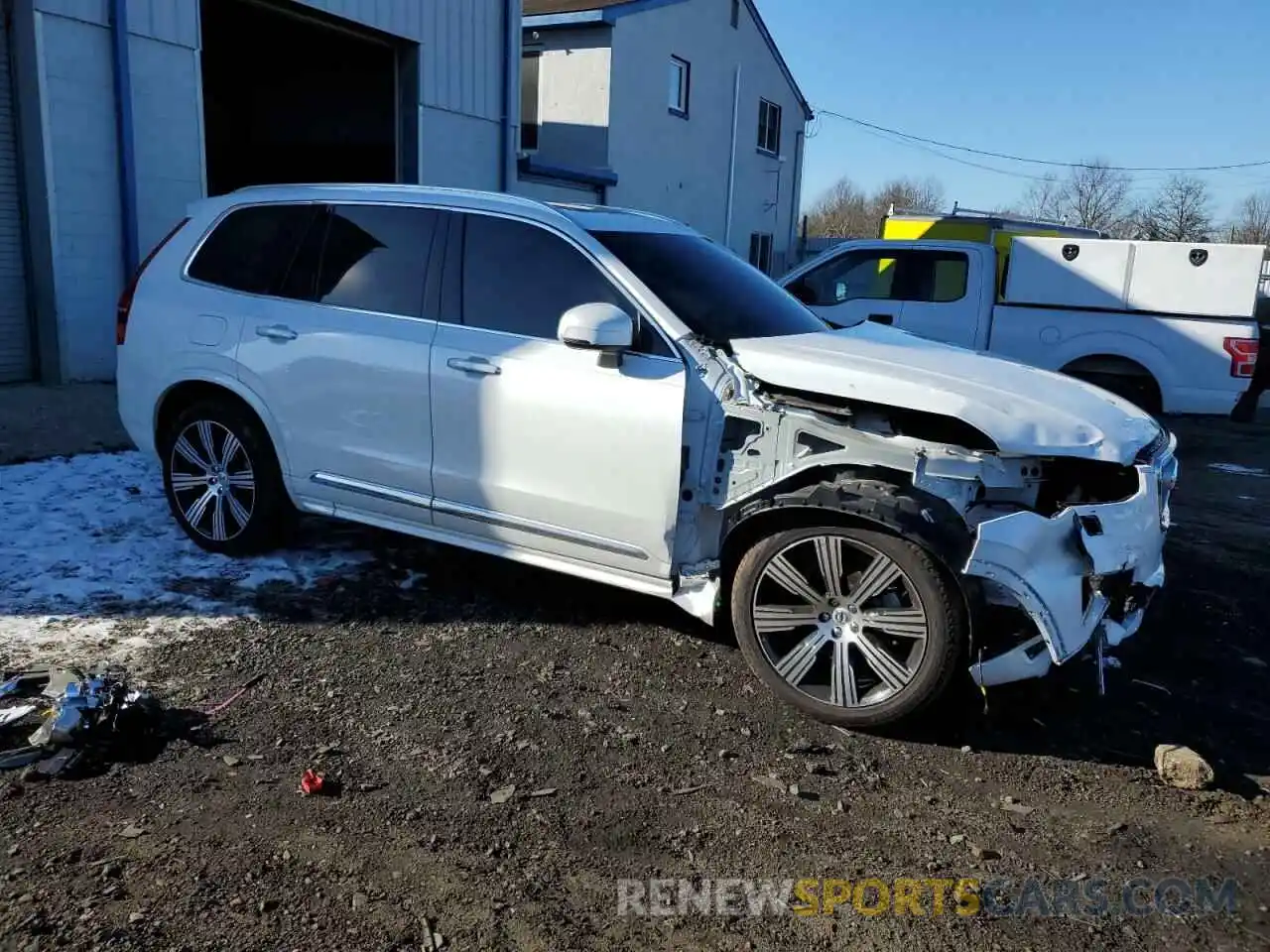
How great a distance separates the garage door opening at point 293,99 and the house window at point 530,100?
547cm

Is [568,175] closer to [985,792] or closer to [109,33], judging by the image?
[109,33]

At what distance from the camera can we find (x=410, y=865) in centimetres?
302

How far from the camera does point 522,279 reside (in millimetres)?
4730

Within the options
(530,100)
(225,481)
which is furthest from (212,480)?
(530,100)

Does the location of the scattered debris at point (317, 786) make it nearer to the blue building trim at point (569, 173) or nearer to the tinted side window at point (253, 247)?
the tinted side window at point (253, 247)

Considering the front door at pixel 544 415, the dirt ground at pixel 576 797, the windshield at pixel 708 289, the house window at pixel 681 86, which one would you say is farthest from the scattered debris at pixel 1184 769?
the house window at pixel 681 86

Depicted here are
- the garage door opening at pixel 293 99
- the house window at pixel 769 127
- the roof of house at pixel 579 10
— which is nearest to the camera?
the garage door opening at pixel 293 99

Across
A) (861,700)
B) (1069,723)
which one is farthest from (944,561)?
(1069,723)

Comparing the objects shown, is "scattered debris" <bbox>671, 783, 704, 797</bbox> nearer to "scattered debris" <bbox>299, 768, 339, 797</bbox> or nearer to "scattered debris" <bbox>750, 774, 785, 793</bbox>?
"scattered debris" <bbox>750, 774, 785, 793</bbox>

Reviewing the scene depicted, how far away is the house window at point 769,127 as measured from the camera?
86.5 feet

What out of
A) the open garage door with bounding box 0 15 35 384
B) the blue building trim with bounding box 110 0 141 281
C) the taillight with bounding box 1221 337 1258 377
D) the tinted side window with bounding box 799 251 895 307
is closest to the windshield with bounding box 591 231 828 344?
the tinted side window with bounding box 799 251 895 307

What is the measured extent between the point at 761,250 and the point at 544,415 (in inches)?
935

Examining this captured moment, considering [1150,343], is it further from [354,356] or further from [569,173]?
[569,173]

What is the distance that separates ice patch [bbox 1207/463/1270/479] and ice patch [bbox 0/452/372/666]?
799 cm
